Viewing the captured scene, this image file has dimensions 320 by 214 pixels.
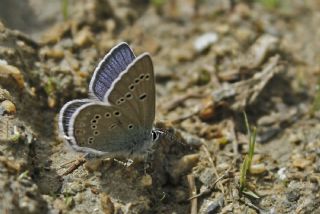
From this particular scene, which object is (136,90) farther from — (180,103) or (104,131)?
(180,103)

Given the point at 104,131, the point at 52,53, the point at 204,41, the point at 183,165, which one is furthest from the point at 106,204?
the point at 204,41

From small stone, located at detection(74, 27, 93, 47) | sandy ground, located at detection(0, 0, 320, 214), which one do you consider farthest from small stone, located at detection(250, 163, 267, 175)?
small stone, located at detection(74, 27, 93, 47)

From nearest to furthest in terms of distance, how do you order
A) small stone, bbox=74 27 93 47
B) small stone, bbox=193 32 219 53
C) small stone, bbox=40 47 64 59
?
small stone, bbox=40 47 64 59
small stone, bbox=74 27 93 47
small stone, bbox=193 32 219 53

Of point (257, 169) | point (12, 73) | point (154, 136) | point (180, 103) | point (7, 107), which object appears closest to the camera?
point (7, 107)

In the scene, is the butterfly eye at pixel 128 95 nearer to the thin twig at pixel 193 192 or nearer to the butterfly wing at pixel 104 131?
the butterfly wing at pixel 104 131

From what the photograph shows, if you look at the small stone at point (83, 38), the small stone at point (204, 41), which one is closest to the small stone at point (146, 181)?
the small stone at point (83, 38)

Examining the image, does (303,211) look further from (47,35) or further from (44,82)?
(47,35)

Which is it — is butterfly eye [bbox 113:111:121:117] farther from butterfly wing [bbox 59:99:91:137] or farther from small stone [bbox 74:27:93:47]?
small stone [bbox 74:27:93:47]
